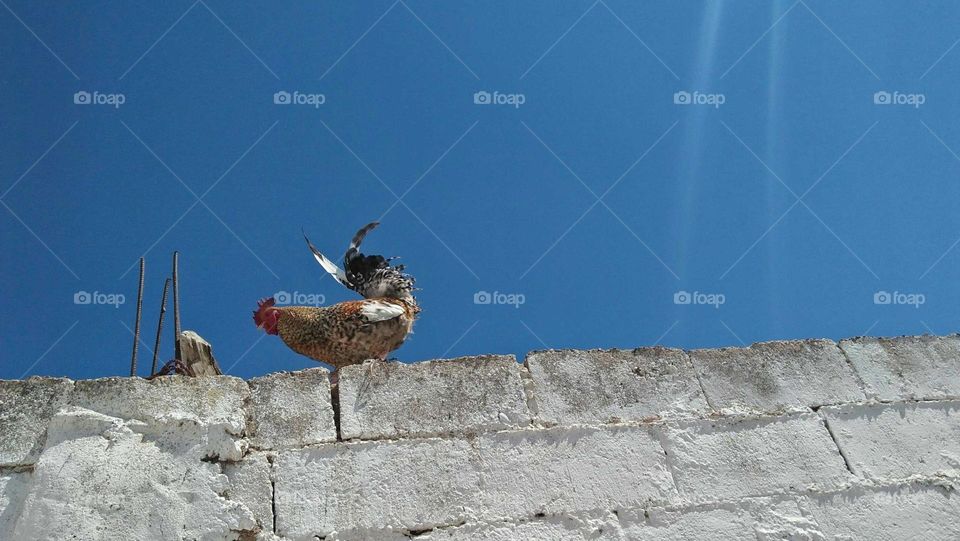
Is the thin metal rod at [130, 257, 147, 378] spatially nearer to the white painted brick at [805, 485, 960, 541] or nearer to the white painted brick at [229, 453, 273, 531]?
the white painted brick at [229, 453, 273, 531]

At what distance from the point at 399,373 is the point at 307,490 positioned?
60cm

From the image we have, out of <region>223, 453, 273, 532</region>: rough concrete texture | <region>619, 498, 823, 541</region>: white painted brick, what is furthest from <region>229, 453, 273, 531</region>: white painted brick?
<region>619, 498, 823, 541</region>: white painted brick

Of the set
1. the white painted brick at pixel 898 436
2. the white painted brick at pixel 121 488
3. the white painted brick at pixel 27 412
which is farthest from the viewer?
the white painted brick at pixel 898 436

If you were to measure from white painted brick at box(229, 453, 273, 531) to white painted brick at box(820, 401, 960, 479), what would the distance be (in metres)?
2.39

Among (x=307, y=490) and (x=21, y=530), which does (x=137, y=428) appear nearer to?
(x=21, y=530)

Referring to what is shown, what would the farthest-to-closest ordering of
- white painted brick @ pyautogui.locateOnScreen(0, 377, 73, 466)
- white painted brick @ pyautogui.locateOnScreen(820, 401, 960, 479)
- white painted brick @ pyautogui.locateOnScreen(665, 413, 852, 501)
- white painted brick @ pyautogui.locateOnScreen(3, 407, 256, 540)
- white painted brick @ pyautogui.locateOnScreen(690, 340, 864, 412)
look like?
white painted brick @ pyautogui.locateOnScreen(690, 340, 864, 412)
white painted brick @ pyautogui.locateOnScreen(820, 401, 960, 479)
white painted brick @ pyautogui.locateOnScreen(665, 413, 852, 501)
white painted brick @ pyautogui.locateOnScreen(0, 377, 73, 466)
white painted brick @ pyautogui.locateOnScreen(3, 407, 256, 540)

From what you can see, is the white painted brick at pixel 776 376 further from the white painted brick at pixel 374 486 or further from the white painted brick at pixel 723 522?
the white painted brick at pixel 374 486

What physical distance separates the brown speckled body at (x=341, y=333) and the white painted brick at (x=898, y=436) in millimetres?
2025

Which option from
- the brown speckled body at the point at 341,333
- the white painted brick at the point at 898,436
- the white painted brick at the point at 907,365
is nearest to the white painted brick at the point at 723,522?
the white painted brick at the point at 898,436

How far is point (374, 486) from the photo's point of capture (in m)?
2.65

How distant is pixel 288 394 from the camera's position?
9.35 feet

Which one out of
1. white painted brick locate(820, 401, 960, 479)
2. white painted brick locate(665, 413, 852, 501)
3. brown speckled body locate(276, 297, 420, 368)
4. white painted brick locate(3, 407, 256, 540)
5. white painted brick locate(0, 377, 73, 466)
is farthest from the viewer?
brown speckled body locate(276, 297, 420, 368)

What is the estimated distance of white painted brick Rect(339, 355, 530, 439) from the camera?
2795mm

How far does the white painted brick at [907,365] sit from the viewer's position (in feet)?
10.3
